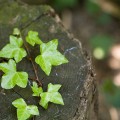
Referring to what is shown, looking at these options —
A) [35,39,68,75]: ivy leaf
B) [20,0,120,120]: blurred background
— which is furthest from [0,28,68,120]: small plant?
[20,0,120,120]: blurred background

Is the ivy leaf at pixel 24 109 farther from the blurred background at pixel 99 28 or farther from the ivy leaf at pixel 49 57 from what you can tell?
the blurred background at pixel 99 28

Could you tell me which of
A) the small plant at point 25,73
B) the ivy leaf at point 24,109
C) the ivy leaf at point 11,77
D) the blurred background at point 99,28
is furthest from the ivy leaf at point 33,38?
the blurred background at point 99,28

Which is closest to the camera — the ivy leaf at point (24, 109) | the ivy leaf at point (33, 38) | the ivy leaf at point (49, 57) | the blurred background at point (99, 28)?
the ivy leaf at point (24, 109)

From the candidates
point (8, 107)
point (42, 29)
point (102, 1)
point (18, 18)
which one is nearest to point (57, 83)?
point (8, 107)

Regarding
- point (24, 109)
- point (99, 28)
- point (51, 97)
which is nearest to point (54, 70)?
point (51, 97)

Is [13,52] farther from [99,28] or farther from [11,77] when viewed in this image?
[99,28]

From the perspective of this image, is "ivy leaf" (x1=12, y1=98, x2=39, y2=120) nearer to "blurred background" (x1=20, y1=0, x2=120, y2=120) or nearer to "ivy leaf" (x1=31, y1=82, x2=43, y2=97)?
"ivy leaf" (x1=31, y1=82, x2=43, y2=97)
